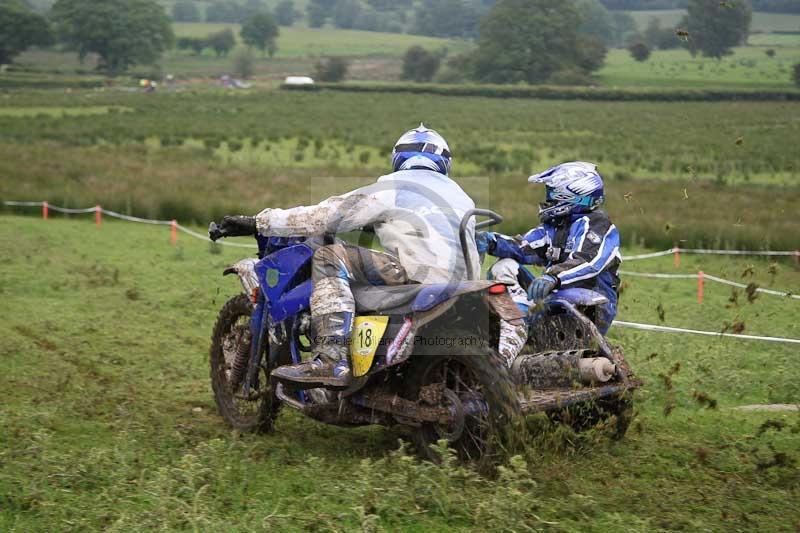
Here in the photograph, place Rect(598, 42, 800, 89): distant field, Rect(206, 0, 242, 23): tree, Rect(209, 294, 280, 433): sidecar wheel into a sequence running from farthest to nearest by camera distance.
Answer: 1. Rect(206, 0, 242, 23): tree
2. Rect(598, 42, 800, 89): distant field
3. Rect(209, 294, 280, 433): sidecar wheel

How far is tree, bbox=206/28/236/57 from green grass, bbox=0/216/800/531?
112m

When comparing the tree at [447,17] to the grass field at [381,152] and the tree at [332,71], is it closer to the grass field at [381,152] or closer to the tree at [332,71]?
the tree at [332,71]

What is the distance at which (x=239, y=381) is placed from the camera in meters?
7.03

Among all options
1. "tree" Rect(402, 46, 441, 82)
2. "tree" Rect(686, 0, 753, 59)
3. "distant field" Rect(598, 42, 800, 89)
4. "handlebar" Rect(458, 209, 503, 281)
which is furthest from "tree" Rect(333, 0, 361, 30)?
"handlebar" Rect(458, 209, 503, 281)

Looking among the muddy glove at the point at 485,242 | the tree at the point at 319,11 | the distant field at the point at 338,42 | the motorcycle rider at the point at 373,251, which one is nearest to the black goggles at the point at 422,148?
the motorcycle rider at the point at 373,251

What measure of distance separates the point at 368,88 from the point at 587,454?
243 ft

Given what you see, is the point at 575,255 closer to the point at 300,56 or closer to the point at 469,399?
the point at 469,399

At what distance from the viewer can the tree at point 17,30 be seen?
6328 centimetres

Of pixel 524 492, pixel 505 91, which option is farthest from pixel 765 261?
pixel 505 91

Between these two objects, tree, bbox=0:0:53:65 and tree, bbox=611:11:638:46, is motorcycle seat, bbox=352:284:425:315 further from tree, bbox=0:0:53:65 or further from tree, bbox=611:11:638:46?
tree, bbox=611:11:638:46

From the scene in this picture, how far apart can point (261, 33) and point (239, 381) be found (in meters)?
119

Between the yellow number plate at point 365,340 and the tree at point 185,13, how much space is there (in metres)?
154

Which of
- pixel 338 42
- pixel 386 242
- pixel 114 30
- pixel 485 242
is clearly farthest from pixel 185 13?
pixel 386 242

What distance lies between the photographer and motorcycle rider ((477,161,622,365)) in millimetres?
6613
